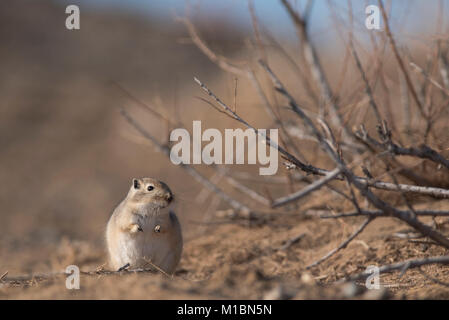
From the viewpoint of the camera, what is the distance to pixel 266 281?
3.32m

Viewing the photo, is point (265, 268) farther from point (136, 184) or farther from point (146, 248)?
point (136, 184)

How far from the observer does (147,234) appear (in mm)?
4574

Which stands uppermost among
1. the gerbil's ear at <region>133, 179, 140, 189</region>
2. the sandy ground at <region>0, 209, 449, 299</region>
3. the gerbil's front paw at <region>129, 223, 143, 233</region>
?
the gerbil's ear at <region>133, 179, 140, 189</region>

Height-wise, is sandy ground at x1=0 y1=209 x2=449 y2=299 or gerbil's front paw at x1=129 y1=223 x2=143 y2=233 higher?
gerbil's front paw at x1=129 y1=223 x2=143 y2=233

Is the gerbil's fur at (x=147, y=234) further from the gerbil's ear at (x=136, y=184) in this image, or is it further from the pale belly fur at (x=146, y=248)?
the gerbil's ear at (x=136, y=184)

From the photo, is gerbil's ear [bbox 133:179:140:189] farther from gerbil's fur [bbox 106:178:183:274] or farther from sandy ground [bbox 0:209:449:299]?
sandy ground [bbox 0:209:449:299]

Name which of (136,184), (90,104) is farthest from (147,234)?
(90,104)

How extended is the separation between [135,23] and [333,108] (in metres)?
18.2

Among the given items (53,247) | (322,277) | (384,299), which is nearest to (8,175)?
(53,247)

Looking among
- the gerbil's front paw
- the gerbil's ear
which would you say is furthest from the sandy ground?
the gerbil's ear

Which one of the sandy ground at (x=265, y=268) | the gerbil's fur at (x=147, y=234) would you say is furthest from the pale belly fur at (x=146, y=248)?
the sandy ground at (x=265, y=268)

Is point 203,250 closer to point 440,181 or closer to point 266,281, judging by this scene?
point 440,181

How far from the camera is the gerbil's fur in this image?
15.0 ft

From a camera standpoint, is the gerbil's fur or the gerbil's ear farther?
the gerbil's ear
